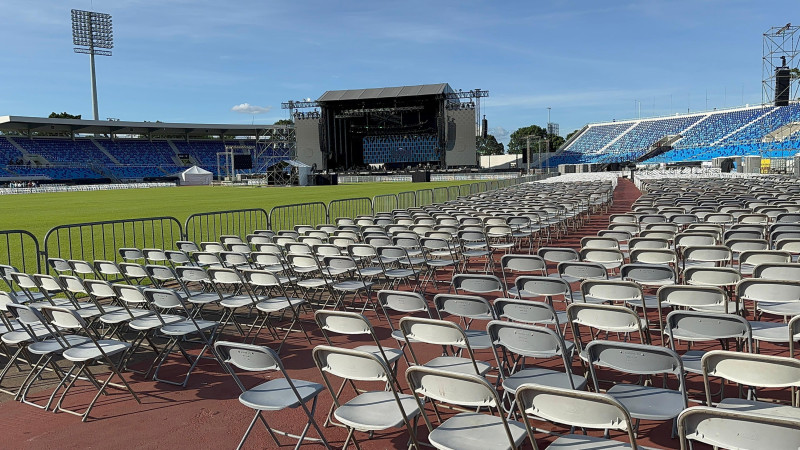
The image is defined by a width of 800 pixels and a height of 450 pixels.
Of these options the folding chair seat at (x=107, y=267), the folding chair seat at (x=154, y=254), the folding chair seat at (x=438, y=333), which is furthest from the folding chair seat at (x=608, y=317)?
the folding chair seat at (x=154, y=254)

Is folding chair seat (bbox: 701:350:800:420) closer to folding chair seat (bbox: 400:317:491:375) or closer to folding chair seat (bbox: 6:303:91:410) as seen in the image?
folding chair seat (bbox: 400:317:491:375)

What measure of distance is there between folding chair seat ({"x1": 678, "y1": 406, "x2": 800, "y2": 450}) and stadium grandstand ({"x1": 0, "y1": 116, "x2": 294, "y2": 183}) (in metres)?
57.6

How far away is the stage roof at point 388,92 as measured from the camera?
5241 centimetres

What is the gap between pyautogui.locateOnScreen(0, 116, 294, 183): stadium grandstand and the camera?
61.5 meters

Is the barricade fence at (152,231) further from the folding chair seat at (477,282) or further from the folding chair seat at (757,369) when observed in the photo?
the folding chair seat at (757,369)

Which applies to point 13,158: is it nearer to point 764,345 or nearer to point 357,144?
point 357,144

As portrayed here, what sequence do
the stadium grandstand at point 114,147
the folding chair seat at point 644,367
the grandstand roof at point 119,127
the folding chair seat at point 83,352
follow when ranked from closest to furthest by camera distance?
the folding chair seat at point 644,367
the folding chair seat at point 83,352
the grandstand roof at point 119,127
the stadium grandstand at point 114,147

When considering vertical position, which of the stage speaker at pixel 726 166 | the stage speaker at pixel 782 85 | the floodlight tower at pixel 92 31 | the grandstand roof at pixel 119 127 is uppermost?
the floodlight tower at pixel 92 31

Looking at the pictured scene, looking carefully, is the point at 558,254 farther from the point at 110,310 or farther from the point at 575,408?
the point at 110,310

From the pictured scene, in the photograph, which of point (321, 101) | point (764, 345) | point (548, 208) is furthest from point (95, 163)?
point (764, 345)

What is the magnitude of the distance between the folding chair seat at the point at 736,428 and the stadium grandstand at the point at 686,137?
172 ft

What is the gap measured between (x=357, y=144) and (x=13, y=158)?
36.9 m

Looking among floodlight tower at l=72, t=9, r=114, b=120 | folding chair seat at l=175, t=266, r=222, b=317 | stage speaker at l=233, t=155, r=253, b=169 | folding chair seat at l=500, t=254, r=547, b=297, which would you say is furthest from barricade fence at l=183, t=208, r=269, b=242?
floodlight tower at l=72, t=9, r=114, b=120

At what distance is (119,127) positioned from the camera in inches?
2685
